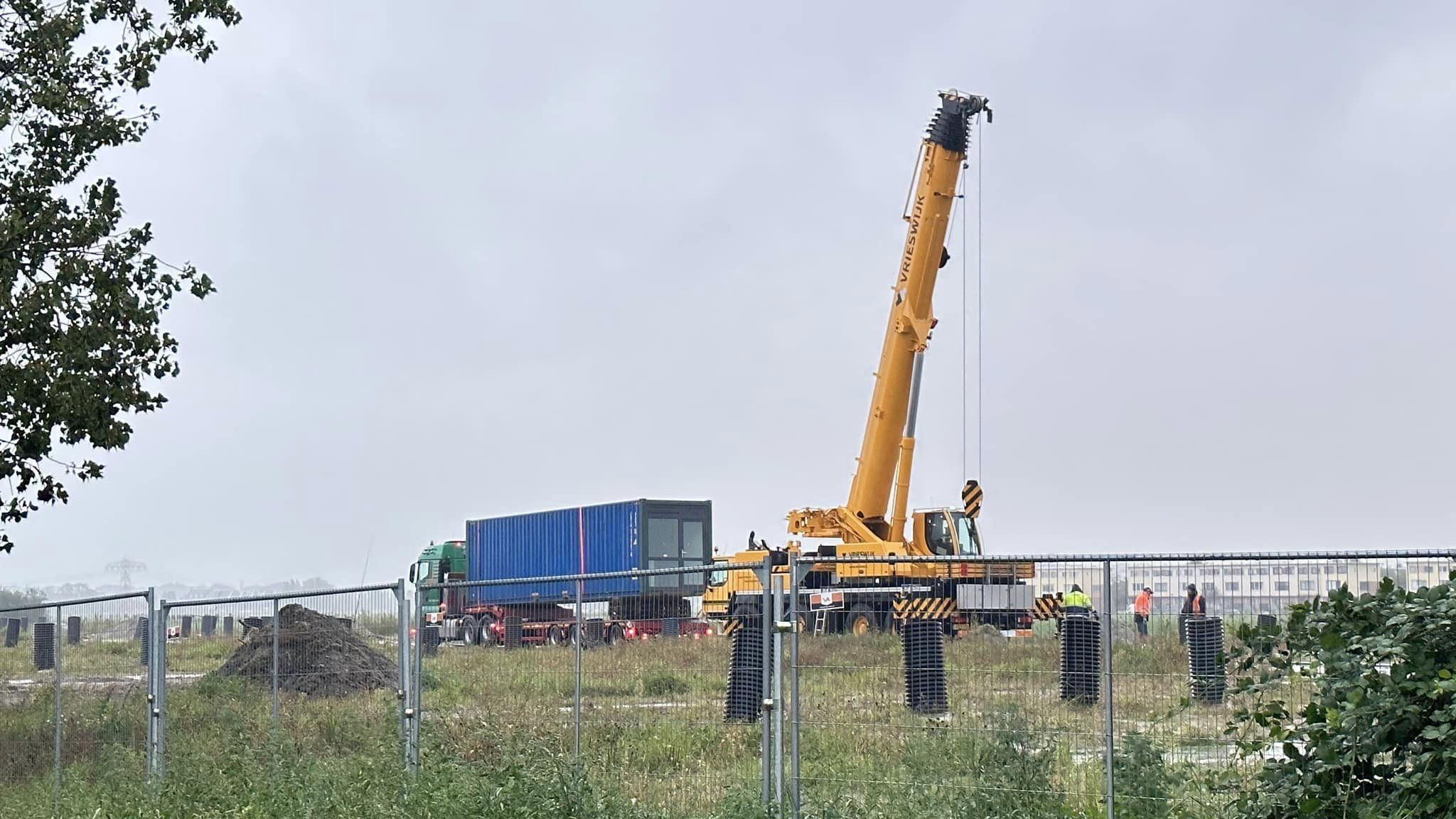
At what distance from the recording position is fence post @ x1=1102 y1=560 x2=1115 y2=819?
8141mm

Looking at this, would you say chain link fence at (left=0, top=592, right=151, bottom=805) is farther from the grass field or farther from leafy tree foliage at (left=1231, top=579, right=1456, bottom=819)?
leafy tree foliage at (left=1231, top=579, right=1456, bottom=819)

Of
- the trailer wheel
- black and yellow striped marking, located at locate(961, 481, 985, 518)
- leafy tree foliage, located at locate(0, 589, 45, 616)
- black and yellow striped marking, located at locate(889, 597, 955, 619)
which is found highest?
black and yellow striped marking, located at locate(961, 481, 985, 518)

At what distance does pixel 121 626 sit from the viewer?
15.1 metres

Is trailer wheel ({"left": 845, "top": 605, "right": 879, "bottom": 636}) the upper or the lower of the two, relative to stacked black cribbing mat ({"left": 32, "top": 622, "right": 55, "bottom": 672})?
upper

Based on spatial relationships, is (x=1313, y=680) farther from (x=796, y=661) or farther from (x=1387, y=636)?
(x=796, y=661)

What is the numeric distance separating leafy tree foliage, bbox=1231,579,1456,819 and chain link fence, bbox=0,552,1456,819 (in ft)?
0.34

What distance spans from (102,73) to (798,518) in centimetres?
1779

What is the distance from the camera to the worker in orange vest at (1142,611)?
26.6 feet

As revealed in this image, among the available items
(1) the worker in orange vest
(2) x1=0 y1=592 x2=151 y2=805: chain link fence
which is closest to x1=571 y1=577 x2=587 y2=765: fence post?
(1) the worker in orange vest

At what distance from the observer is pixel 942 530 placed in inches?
1262

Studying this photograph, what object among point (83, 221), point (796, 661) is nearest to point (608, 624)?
point (796, 661)

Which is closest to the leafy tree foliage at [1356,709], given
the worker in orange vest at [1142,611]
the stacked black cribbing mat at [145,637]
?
the worker in orange vest at [1142,611]

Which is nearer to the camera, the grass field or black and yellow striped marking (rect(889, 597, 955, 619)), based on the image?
the grass field

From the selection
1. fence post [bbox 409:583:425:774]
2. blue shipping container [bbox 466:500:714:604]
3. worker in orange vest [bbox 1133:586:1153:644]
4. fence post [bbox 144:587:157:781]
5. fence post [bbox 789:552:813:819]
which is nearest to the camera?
worker in orange vest [bbox 1133:586:1153:644]
